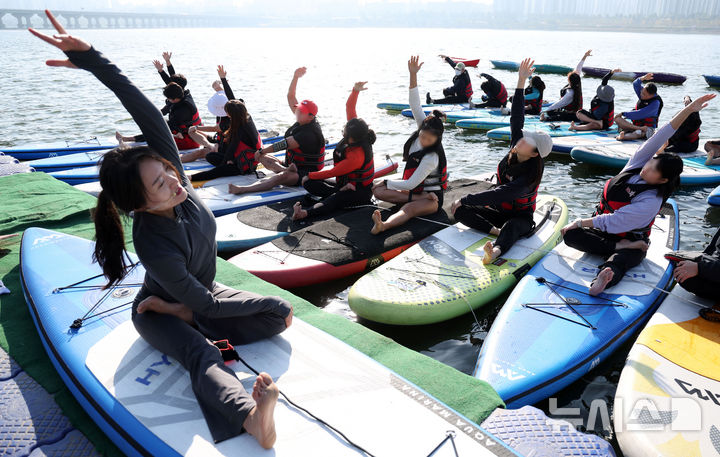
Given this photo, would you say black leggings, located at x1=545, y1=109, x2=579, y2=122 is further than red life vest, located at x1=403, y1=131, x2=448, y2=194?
Yes

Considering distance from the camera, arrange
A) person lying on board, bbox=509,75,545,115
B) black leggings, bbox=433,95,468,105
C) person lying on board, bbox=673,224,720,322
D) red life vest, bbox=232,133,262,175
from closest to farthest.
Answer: person lying on board, bbox=673,224,720,322
red life vest, bbox=232,133,262,175
person lying on board, bbox=509,75,545,115
black leggings, bbox=433,95,468,105

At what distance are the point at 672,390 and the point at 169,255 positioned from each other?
3.40 m

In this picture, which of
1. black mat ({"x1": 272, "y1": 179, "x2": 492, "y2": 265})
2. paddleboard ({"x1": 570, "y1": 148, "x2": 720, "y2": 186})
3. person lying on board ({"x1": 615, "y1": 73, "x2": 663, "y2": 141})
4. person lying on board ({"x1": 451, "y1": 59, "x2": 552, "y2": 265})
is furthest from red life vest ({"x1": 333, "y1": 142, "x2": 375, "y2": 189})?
person lying on board ({"x1": 615, "y1": 73, "x2": 663, "y2": 141})

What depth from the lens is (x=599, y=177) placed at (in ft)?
32.3

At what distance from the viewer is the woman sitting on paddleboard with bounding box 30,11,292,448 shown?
241 cm

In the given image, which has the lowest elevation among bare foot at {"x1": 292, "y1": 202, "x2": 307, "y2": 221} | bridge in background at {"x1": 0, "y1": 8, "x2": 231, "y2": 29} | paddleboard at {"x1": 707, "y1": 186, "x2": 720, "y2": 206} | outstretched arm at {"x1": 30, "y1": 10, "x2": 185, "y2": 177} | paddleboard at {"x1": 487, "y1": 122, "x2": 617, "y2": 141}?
paddleboard at {"x1": 707, "y1": 186, "x2": 720, "y2": 206}

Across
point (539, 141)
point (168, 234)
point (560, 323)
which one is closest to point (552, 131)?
point (539, 141)

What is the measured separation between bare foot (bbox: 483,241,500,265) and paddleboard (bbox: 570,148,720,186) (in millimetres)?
5386

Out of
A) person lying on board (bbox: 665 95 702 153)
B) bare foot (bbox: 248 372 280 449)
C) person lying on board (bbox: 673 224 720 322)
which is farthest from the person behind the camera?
person lying on board (bbox: 665 95 702 153)

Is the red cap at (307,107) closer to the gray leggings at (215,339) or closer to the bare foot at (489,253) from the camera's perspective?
the bare foot at (489,253)

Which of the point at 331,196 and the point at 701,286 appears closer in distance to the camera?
the point at 701,286

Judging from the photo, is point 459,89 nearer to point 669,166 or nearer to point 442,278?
point 669,166

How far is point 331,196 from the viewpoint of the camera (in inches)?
254

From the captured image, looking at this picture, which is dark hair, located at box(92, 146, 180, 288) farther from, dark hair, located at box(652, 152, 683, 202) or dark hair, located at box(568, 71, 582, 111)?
dark hair, located at box(568, 71, 582, 111)
